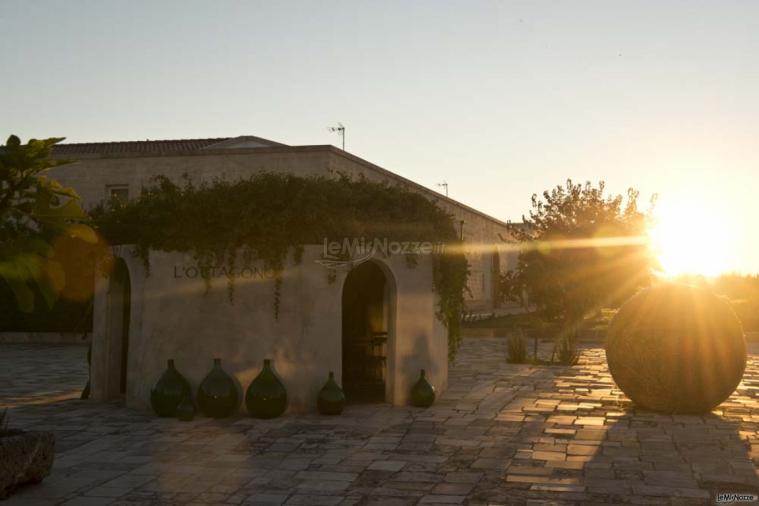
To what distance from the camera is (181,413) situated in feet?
34.3

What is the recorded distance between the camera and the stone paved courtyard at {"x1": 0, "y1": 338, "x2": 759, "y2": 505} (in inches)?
268

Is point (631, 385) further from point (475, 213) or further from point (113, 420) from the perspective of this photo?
point (475, 213)

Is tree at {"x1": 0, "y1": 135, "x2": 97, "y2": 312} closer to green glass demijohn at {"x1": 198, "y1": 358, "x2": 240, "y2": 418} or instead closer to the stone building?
green glass demijohn at {"x1": 198, "y1": 358, "x2": 240, "y2": 418}

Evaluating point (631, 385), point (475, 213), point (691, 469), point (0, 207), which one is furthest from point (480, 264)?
point (0, 207)

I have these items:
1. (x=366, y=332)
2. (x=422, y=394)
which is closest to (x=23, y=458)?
(x=422, y=394)

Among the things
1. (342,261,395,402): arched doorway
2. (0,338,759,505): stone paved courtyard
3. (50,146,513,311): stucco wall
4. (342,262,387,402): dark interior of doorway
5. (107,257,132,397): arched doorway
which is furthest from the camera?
(50,146,513,311): stucco wall

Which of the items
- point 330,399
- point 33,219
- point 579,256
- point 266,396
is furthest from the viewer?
point 579,256

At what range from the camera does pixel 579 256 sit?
2316cm

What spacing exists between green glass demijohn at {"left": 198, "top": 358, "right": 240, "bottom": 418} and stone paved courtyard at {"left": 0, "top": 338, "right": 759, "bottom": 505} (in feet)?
0.81

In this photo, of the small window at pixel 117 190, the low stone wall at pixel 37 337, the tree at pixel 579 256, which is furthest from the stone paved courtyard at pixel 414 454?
the small window at pixel 117 190

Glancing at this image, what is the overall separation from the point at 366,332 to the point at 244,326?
3657mm

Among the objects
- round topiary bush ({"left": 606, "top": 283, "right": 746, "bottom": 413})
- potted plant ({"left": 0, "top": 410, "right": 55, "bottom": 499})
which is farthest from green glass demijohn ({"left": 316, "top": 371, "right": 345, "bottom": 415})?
potted plant ({"left": 0, "top": 410, "right": 55, "bottom": 499})

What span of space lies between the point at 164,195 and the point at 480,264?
3137cm

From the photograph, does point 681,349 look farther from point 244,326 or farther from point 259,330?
point 244,326
